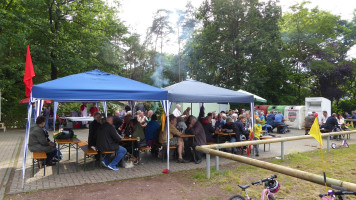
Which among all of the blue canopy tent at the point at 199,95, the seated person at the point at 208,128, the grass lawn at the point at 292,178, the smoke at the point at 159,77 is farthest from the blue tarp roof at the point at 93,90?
the smoke at the point at 159,77

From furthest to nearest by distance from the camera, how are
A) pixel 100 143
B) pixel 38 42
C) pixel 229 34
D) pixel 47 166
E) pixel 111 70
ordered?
pixel 229 34
pixel 111 70
pixel 38 42
pixel 47 166
pixel 100 143

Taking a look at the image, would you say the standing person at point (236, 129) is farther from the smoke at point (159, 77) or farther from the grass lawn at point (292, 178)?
the smoke at point (159, 77)

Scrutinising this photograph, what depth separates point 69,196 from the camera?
4684mm

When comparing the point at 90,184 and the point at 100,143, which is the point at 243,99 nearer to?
the point at 100,143

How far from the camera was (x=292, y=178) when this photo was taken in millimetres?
5938

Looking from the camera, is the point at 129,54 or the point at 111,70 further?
the point at 129,54

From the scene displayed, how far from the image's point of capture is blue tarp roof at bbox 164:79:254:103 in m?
7.16

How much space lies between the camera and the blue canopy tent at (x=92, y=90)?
Answer: 550 cm

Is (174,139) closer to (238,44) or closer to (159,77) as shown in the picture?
(238,44)

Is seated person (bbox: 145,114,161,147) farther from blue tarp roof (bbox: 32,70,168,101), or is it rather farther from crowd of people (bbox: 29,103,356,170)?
blue tarp roof (bbox: 32,70,168,101)

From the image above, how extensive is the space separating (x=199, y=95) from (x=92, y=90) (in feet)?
10.3

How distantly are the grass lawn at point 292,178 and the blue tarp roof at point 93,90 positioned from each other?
8.07 ft

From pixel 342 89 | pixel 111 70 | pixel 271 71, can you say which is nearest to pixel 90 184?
pixel 111 70

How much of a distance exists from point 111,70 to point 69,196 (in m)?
15.3
